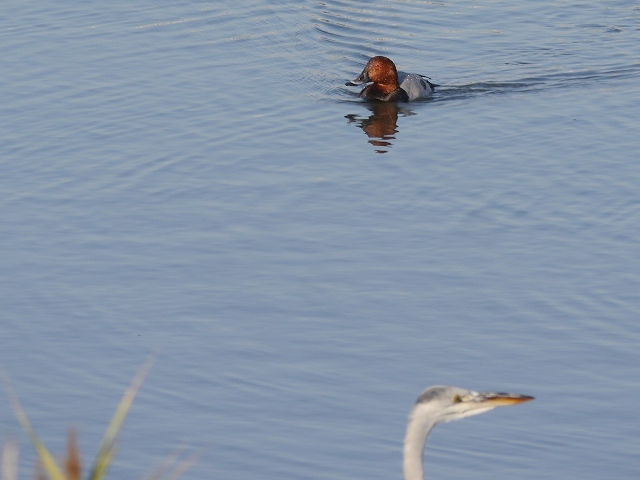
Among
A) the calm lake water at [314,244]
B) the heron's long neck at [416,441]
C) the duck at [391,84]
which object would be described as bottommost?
the heron's long neck at [416,441]

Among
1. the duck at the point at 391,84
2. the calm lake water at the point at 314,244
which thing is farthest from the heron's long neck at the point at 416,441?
the duck at the point at 391,84

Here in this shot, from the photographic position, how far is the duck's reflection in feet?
44.6

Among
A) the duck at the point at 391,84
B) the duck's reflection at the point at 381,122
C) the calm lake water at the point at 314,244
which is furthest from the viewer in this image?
the duck at the point at 391,84

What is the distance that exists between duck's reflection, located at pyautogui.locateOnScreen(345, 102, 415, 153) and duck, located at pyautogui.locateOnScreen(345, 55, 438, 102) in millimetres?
121

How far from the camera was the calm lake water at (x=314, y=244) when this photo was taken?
297 inches

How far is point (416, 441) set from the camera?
5.20 m

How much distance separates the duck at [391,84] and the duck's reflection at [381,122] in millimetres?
121

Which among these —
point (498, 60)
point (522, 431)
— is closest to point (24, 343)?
point (522, 431)

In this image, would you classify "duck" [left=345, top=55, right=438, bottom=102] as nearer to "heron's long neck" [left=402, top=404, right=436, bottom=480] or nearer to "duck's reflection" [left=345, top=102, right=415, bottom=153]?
"duck's reflection" [left=345, top=102, right=415, bottom=153]

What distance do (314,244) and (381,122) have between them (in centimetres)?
470

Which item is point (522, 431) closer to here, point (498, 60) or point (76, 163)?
point (76, 163)

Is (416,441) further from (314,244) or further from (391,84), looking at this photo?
(391,84)

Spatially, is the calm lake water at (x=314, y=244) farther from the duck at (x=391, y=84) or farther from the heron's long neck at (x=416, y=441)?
the heron's long neck at (x=416, y=441)

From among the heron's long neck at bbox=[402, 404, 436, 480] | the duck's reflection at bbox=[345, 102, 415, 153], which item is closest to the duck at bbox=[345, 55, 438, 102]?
the duck's reflection at bbox=[345, 102, 415, 153]
